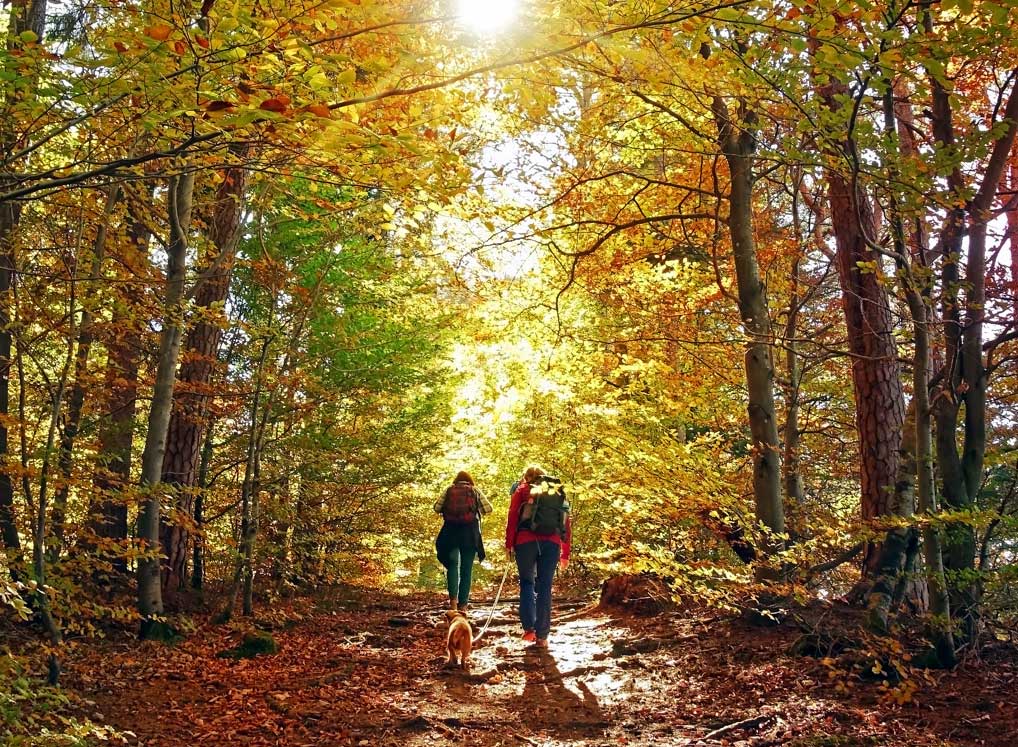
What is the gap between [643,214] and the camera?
8141mm

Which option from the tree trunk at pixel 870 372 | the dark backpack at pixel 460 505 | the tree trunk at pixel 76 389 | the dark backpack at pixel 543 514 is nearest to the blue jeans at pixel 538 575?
the dark backpack at pixel 543 514

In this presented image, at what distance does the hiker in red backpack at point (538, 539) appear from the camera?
25.3 ft

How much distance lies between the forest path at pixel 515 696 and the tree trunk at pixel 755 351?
4.10ft

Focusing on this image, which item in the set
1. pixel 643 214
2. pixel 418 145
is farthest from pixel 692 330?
pixel 418 145

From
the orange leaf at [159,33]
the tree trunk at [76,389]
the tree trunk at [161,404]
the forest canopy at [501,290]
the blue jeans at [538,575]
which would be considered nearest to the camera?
the orange leaf at [159,33]

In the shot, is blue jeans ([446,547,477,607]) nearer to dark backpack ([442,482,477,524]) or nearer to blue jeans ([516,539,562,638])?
dark backpack ([442,482,477,524])

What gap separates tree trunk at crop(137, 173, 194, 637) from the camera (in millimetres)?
7062

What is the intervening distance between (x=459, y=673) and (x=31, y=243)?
18.5 ft

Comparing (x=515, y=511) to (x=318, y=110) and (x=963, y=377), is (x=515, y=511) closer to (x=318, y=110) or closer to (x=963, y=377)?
(x=963, y=377)

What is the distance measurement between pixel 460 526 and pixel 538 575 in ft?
4.58

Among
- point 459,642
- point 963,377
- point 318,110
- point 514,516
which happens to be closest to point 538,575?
point 514,516

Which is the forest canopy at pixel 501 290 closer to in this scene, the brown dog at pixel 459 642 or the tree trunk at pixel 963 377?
the tree trunk at pixel 963 377

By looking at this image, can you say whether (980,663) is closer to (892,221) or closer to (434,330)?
(892,221)

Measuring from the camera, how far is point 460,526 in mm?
8922
